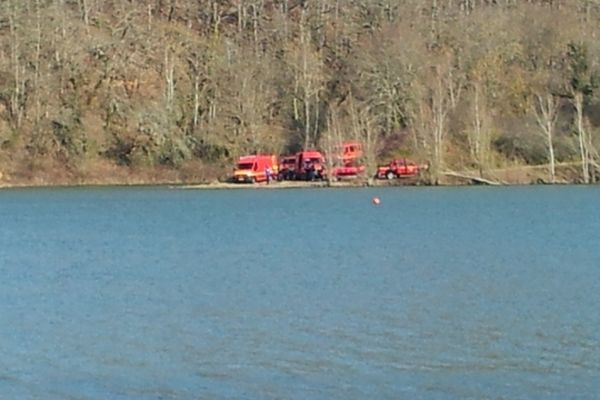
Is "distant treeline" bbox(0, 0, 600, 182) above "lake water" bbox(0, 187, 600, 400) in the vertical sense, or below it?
above

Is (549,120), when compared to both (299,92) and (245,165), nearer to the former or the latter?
(245,165)

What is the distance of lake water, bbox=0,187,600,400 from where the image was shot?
2031cm

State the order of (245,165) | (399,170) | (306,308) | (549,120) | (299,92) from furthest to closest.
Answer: (299,92), (245,165), (399,170), (549,120), (306,308)

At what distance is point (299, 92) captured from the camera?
9912cm

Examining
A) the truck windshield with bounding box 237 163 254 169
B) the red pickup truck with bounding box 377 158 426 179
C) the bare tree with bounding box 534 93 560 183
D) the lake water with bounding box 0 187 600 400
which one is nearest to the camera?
the lake water with bounding box 0 187 600 400

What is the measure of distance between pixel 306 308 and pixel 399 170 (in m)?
58.1

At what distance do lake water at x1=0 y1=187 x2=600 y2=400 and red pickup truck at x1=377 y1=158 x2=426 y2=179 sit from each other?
96.5 feet

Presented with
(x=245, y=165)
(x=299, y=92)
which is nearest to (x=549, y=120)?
(x=245, y=165)

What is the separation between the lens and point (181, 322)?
26.6m

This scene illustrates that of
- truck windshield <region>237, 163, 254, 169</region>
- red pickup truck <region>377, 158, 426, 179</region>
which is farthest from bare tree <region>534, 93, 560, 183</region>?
truck windshield <region>237, 163, 254, 169</region>

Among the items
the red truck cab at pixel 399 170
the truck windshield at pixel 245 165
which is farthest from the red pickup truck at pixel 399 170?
the truck windshield at pixel 245 165

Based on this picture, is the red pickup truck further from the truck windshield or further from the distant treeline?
the truck windshield

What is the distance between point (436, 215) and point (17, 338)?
3365cm

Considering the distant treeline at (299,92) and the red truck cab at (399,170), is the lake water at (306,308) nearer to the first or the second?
the red truck cab at (399,170)
